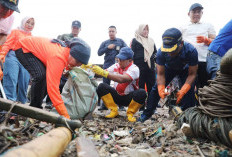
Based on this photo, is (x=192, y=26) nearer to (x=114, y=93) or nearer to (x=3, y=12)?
(x=114, y=93)

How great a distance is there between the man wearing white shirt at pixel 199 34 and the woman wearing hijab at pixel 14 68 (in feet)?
10.2

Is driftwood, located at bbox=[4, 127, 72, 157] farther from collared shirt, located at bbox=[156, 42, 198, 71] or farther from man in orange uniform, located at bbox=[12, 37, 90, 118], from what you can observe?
collared shirt, located at bbox=[156, 42, 198, 71]

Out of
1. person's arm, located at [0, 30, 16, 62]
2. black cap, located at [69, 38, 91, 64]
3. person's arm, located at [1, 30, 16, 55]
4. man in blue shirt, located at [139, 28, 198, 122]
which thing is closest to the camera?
black cap, located at [69, 38, 91, 64]

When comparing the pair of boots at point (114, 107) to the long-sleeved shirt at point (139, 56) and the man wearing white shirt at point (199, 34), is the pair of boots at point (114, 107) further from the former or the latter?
the man wearing white shirt at point (199, 34)

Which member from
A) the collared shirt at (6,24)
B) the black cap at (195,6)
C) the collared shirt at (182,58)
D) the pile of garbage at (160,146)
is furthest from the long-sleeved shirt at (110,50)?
the pile of garbage at (160,146)

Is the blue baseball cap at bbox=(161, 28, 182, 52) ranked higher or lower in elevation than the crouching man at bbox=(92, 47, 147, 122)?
higher

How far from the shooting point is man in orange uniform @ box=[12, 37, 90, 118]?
259cm

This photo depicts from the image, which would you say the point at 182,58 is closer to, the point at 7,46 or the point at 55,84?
the point at 55,84

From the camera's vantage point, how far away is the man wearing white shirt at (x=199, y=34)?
3.73 meters

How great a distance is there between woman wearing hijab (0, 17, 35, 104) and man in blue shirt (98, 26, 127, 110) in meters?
1.79

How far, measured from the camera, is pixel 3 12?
254cm

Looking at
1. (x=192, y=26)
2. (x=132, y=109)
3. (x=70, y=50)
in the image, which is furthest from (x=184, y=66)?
(x=70, y=50)

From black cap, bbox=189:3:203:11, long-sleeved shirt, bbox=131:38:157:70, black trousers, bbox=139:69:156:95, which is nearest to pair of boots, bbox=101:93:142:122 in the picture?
black trousers, bbox=139:69:156:95

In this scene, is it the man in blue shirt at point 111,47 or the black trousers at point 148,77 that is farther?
the man in blue shirt at point 111,47
